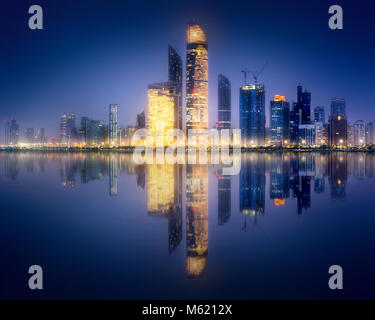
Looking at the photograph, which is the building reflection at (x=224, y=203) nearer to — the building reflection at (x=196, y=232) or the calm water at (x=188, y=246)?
the calm water at (x=188, y=246)

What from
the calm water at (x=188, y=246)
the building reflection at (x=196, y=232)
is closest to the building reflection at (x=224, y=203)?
the calm water at (x=188, y=246)

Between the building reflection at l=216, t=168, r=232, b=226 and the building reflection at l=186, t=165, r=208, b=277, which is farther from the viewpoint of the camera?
the building reflection at l=216, t=168, r=232, b=226

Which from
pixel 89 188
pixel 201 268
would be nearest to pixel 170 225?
pixel 201 268

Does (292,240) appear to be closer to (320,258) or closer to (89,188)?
(320,258)

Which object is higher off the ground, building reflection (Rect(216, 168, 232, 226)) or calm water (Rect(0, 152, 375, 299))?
building reflection (Rect(216, 168, 232, 226))

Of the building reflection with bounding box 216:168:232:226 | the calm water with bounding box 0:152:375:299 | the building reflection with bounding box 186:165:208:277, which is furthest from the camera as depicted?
the building reflection with bounding box 216:168:232:226

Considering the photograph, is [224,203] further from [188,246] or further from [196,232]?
[188,246]

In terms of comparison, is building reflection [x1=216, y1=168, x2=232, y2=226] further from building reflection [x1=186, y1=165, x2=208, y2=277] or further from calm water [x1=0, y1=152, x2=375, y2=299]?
building reflection [x1=186, y1=165, x2=208, y2=277]

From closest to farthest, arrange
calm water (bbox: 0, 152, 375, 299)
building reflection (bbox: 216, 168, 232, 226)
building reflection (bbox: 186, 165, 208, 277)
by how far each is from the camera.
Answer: calm water (bbox: 0, 152, 375, 299) → building reflection (bbox: 186, 165, 208, 277) → building reflection (bbox: 216, 168, 232, 226)

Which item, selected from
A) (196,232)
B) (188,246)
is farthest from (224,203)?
(188,246)

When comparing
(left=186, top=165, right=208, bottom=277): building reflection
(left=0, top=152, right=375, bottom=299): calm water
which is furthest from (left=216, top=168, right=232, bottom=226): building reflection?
(left=186, top=165, right=208, bottom=277): building reflection
